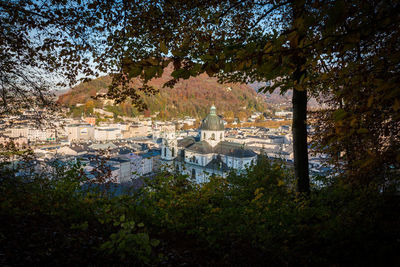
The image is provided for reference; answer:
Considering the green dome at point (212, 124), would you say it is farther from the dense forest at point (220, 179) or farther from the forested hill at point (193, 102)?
the forested hill at point (193, 102)

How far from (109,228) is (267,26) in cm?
616

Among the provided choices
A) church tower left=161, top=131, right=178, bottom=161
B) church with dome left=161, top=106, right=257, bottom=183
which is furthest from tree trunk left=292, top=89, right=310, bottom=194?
church tower left=161, top=131, right=178, bottom=161

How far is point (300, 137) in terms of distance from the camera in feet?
16.5

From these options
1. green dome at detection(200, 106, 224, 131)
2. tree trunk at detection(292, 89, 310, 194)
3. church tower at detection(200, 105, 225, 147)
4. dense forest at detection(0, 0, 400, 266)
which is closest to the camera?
dense forest at detection(0, 0, 400, 266)

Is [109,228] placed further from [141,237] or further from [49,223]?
[141,237]

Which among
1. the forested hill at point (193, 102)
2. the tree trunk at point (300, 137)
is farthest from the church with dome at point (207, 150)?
the forested hill at point (193, 102)

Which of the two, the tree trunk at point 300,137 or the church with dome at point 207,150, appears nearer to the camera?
the tree trunk at point 300,137

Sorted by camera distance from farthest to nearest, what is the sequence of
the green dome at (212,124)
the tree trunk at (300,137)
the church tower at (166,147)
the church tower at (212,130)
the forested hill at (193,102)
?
the forested hill at (193,102)
the green dome at (212,124)
the church tower at (212,130)
the church tower at (166,147)
the tree trunk at (300,137)

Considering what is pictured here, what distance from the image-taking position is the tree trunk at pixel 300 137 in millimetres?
5031

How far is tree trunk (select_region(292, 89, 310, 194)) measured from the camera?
5031mm

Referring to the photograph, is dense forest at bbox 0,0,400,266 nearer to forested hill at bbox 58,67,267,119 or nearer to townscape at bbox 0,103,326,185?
townscape at bbox 0,103,326,185

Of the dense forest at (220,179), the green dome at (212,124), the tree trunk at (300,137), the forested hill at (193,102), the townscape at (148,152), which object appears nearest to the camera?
the dense forest at (220,179)

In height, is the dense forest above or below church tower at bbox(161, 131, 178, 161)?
above

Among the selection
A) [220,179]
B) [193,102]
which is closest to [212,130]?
[220,179]
